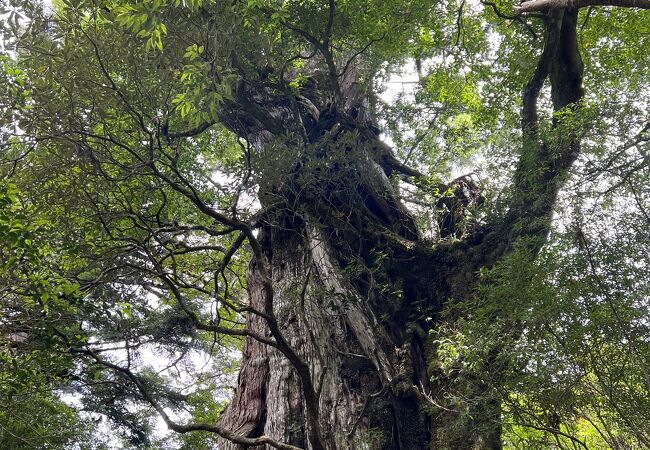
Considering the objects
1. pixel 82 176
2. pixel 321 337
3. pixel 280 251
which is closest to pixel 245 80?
pixel 280 251

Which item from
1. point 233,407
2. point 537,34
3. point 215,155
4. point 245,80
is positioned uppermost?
point 215,155

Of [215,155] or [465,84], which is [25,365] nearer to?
[215,155]

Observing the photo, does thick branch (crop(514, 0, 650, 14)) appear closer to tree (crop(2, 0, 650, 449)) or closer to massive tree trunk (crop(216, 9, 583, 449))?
tree (crop(2, 0, 650, 449))

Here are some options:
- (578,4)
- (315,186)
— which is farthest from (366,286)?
(578,4)

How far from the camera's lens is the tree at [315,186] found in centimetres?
348

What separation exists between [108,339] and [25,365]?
4987 millimetres

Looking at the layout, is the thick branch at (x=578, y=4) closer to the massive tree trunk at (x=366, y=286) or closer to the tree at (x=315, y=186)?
the tree at (x=315, y=186)

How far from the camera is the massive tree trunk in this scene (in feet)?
13.0

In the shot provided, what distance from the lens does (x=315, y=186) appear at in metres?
5.21

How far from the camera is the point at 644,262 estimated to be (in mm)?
3217

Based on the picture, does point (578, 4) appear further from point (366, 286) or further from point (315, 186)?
point (366, 286)

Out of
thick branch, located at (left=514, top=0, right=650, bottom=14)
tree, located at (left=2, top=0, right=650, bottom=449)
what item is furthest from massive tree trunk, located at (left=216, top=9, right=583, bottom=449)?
thick branch, located at (left=514, top=0, right=650, bottom=14)

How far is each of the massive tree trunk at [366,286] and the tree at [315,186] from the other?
2 centimetres

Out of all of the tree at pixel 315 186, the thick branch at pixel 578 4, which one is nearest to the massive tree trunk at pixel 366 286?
the tree at pixel 315 186
